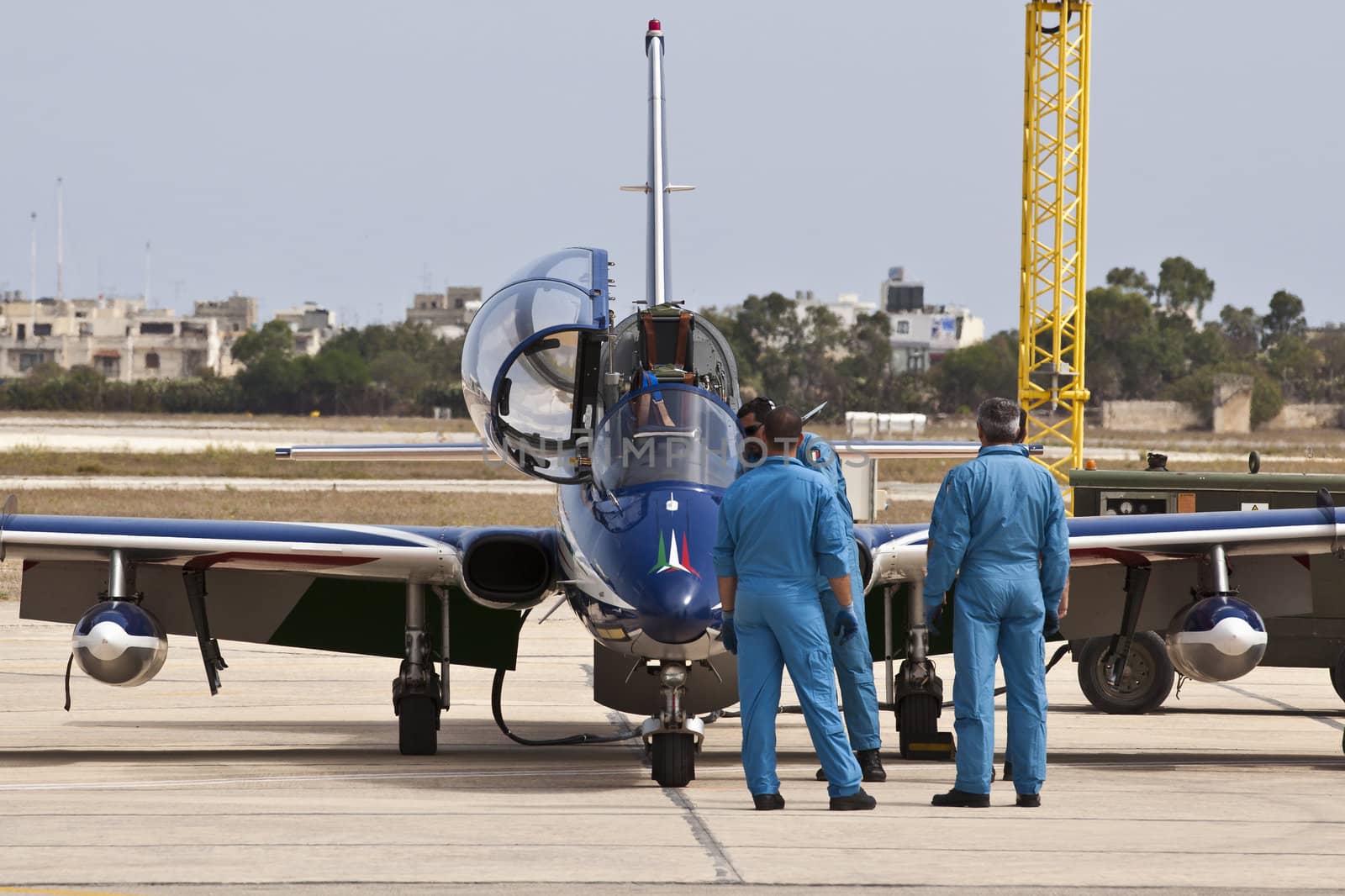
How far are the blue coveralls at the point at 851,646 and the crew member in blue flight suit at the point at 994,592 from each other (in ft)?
1.52

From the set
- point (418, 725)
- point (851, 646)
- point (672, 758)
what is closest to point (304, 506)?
point (418, 725)

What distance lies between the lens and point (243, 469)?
2327 inches

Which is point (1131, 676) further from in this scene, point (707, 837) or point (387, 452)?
point (707, 837)

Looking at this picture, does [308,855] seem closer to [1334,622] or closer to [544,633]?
[1334,622]

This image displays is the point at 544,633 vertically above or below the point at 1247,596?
below

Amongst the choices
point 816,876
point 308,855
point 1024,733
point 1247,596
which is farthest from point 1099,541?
point 308,855

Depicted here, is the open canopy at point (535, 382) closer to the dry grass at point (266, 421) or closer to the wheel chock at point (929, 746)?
the wheel chock at point (929, 746)

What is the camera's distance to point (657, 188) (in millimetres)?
15477

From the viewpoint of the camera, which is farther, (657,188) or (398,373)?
(398,373)

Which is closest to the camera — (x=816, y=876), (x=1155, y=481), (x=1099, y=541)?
(x=816, y=876)

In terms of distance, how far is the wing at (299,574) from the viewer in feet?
37.5

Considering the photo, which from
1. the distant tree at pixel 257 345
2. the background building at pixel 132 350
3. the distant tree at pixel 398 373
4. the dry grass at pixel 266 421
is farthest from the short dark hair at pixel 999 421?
the background building at pixel 132 350

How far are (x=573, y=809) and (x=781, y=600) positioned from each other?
1472mm

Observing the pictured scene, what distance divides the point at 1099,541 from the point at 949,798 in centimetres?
307
